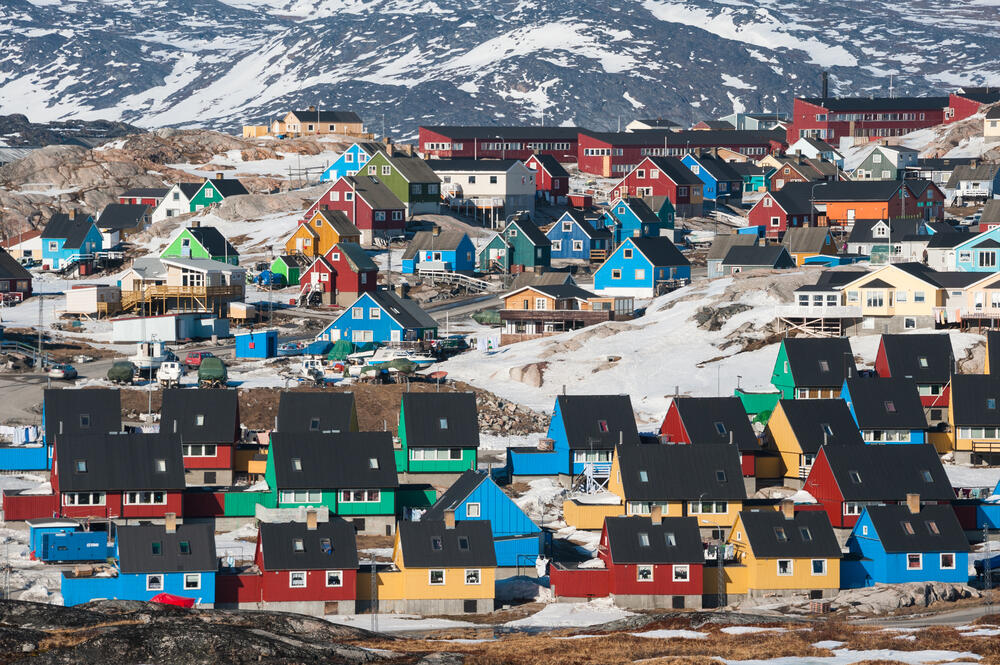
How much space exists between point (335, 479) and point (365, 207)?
64138 millimetres

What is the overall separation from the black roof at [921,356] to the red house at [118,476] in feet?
114

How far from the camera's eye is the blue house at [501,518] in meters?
63.6

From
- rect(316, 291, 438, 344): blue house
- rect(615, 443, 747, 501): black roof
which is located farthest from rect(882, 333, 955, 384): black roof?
rect(316, 291, 438, 344): blue house

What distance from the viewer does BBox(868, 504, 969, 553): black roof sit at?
6162 centimetres

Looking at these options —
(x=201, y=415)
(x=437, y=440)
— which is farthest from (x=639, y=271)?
(x=201, y=415)

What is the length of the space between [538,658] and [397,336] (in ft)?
174

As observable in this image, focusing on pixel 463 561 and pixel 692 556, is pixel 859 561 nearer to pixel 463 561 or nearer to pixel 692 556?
pixel 692 556

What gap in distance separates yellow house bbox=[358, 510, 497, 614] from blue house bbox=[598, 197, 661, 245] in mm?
76457

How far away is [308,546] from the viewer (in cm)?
5934

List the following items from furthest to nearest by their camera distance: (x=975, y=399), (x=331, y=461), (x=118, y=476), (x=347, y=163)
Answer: (x=347, y=163) → (x=975, y=399) → (x=331, y=461) → (x=118, y=476)

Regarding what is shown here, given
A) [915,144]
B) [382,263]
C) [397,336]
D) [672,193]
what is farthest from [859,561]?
[915,144]

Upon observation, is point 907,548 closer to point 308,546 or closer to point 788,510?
point 788,510

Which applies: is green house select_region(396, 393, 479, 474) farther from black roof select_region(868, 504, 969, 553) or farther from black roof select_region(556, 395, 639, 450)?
black roof select_region(868, 504, 969, 553)

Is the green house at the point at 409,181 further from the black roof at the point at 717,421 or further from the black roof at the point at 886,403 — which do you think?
the black roof at the point at 717,421
